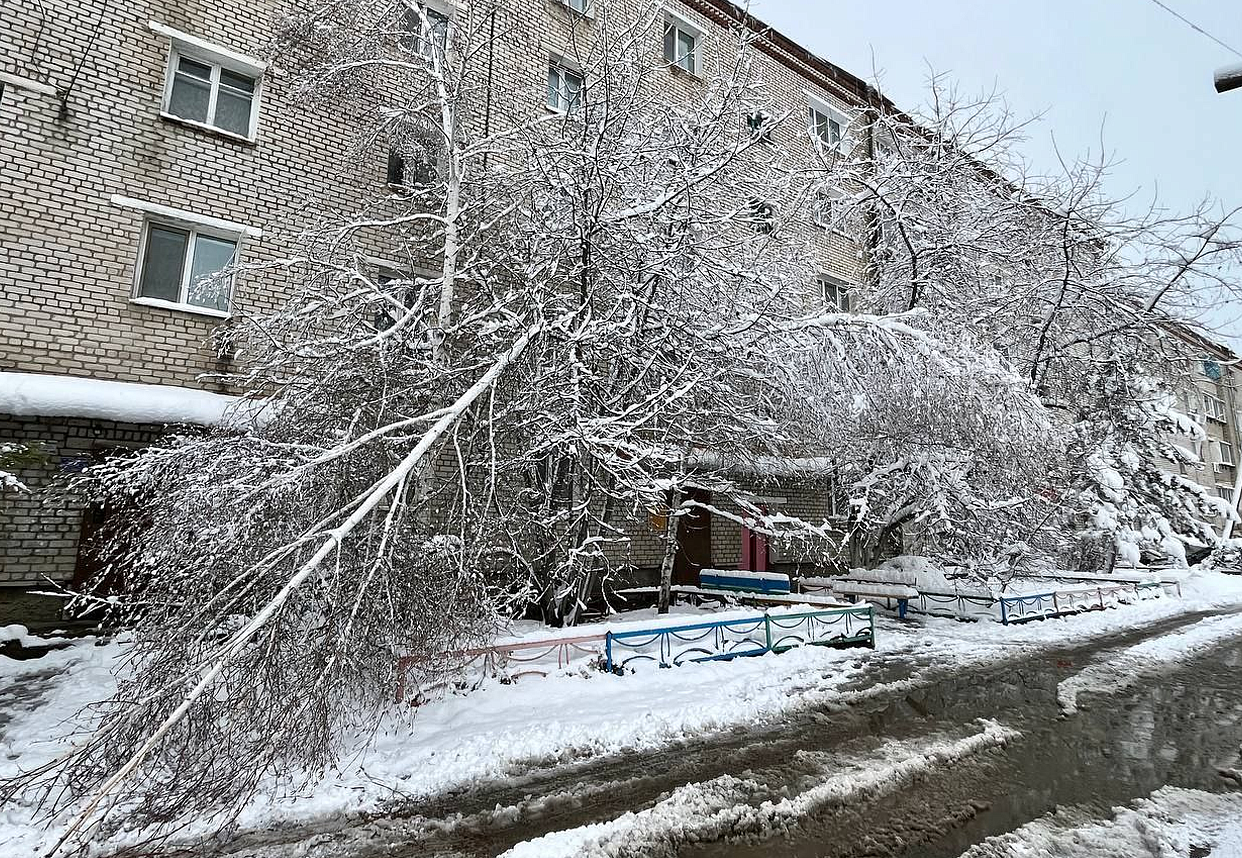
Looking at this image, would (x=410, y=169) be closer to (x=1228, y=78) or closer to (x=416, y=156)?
(x=416, y=156)

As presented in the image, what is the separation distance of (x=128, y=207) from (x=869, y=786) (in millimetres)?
12010

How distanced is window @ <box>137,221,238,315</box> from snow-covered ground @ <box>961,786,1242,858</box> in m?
11.4

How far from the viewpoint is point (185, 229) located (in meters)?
9.76

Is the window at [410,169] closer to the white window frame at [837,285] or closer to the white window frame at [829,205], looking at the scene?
the white window frame at [829,205]

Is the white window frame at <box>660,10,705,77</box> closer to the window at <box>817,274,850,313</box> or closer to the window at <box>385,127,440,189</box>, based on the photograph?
the window at <box>817,274,850,313</box>

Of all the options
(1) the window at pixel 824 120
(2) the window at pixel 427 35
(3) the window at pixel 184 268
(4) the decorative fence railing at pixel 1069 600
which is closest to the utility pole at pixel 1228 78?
(2) the window at pixel 427 35

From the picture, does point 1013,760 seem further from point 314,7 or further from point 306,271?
point 314,7

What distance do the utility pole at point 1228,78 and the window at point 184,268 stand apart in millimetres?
11731

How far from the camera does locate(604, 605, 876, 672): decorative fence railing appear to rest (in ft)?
25.8

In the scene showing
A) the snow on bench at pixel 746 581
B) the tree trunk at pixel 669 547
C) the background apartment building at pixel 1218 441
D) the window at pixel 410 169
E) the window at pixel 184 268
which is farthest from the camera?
the background apartment building at pixel 1218 441

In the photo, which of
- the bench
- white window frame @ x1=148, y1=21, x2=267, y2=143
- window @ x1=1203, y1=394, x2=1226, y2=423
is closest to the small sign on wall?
white window frame @ x1=148, y1=21, x2=267, y2=143

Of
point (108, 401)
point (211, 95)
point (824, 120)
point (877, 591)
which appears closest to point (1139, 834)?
point (877, 591)

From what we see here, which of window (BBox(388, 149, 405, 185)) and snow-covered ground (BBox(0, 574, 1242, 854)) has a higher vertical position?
window (BBox(388, 149, 405, 185))

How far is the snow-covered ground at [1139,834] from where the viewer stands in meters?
4.01
